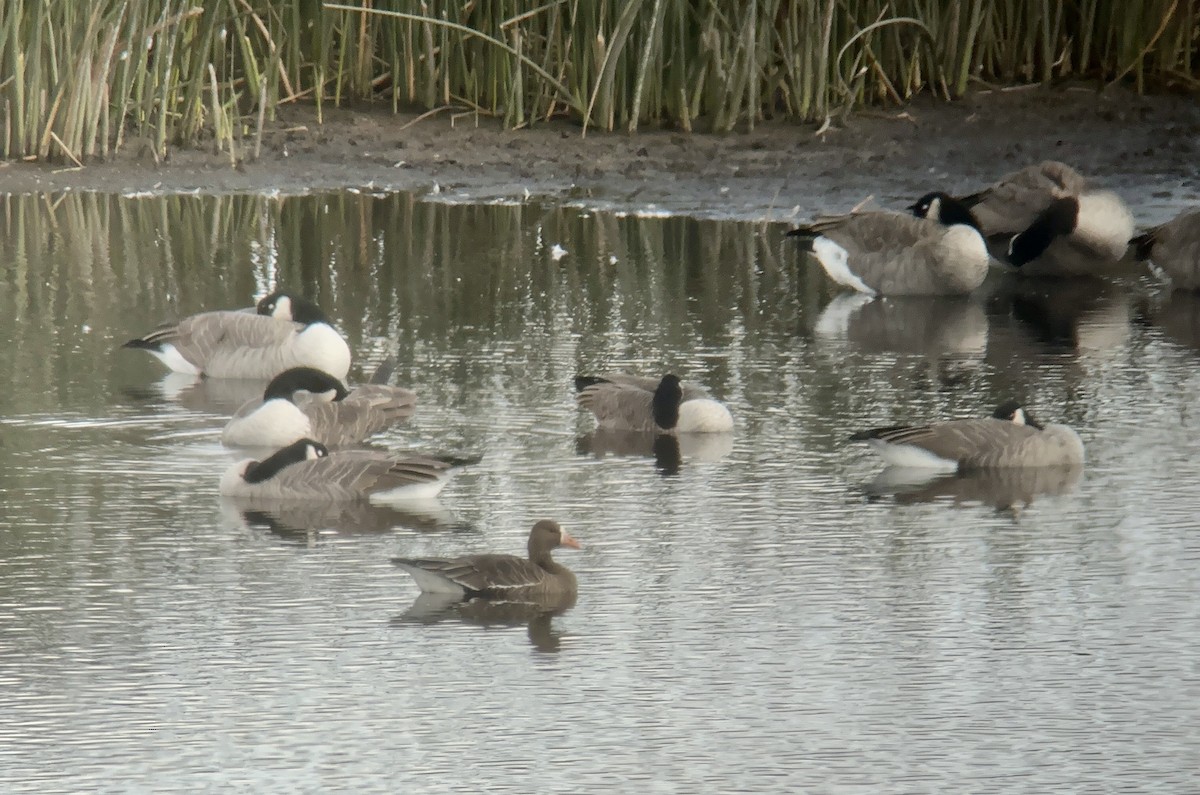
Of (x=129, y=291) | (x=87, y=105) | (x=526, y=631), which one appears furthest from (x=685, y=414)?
(x=87, y=105)

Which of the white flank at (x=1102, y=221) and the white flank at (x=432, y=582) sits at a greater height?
the white flank at (x=1102, y=221)

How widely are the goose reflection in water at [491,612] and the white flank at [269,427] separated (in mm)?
2384

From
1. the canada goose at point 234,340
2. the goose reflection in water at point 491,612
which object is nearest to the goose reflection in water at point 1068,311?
the canada goose at point 234,340

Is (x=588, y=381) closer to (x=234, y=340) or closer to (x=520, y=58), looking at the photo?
(x=234, y=340)

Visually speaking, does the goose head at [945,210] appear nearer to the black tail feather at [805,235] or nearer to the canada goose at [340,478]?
the black tail feather at [805,235]

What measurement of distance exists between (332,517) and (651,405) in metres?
2.07

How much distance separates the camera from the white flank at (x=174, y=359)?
11.4 metres

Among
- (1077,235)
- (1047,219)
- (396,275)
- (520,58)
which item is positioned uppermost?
(520,58)

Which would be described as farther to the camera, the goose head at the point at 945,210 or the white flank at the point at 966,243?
the goose head at the point at 945,210

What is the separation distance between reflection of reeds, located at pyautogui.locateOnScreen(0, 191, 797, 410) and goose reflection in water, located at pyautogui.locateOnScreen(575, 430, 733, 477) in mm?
1426

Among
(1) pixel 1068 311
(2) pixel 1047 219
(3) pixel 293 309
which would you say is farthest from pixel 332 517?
(2) pixel 1047 219

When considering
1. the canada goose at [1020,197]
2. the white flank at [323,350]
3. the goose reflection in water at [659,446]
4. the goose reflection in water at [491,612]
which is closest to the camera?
the goose reflection in water at [491,612]

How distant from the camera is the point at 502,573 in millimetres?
7156

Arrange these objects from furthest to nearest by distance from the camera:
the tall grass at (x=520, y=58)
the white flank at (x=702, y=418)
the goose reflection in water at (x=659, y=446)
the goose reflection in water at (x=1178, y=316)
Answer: the tall grass at (x=520, y=58) < the goose reflection in water at (x=1178, y=316) < the white flank at (x=702, y=418) < the goose reflection in water at (x=659, y=446)
